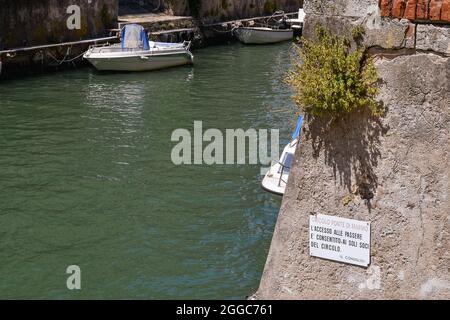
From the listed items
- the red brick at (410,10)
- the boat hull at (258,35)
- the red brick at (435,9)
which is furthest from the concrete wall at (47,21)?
the red brick at (435,9)

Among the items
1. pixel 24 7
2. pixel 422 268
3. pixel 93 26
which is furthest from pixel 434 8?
pixel 93 26

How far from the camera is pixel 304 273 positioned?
5688mm

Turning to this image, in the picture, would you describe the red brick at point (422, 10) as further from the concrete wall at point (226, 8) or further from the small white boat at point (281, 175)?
the concrete wall at point (226, 8)

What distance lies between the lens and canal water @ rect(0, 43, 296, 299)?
379 inches

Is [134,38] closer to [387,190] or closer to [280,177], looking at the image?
[280,177]

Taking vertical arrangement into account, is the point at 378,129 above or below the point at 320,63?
below

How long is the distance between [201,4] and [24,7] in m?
10.7

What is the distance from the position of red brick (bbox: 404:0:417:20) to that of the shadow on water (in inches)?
26.6

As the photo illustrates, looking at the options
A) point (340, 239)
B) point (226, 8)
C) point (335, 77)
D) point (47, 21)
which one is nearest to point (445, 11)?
point (335, 77)

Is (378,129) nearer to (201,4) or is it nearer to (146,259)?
(146,259)

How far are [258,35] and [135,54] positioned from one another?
31.3 feet

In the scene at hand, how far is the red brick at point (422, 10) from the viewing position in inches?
190

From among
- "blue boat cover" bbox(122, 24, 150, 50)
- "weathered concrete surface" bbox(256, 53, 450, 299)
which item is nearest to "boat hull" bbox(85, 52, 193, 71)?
"blue boat cover" bbox(122, 24, 150, 50)

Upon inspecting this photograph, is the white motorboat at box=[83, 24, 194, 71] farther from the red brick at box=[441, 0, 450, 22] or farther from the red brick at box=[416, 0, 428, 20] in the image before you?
the red brick at box=[441, 0, 450, 22]
